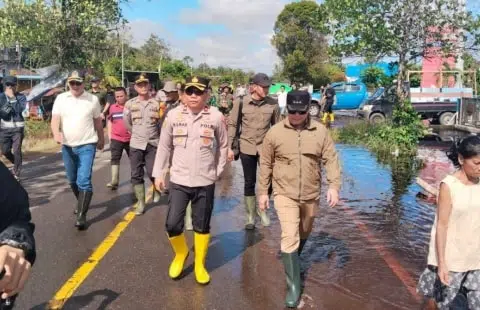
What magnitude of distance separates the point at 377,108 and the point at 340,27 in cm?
777

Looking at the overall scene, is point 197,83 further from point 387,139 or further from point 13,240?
point 387,139

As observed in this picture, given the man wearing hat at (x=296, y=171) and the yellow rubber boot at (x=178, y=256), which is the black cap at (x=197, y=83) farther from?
the yellow rubber boot at (x=178, y=256)

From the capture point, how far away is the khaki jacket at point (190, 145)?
443 centimetres

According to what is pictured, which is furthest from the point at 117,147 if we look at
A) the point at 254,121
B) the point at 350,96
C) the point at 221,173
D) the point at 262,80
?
the point at 350,96

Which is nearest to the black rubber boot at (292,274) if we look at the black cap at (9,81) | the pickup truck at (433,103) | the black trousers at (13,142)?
the black trousers at (13,142)

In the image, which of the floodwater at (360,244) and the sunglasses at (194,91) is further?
the sunglasses at (194,91)

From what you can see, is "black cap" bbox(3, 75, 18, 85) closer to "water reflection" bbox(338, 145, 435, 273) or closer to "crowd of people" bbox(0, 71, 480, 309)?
"crowd of people" bbox(0, 71, 480, 309)

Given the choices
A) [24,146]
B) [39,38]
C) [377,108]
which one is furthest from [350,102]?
[24,146]

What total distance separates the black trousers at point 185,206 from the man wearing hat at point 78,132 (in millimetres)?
1915

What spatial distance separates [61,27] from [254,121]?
1195 cm

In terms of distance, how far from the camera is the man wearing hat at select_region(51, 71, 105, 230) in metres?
5.92

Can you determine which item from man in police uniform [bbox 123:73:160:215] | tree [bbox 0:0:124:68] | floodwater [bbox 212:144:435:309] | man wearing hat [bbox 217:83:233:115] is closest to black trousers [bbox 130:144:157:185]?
man in police uniform [bbox 123:73:160:215]

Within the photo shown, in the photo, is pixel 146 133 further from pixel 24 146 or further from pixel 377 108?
pixel 377 108

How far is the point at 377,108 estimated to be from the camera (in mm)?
20969
